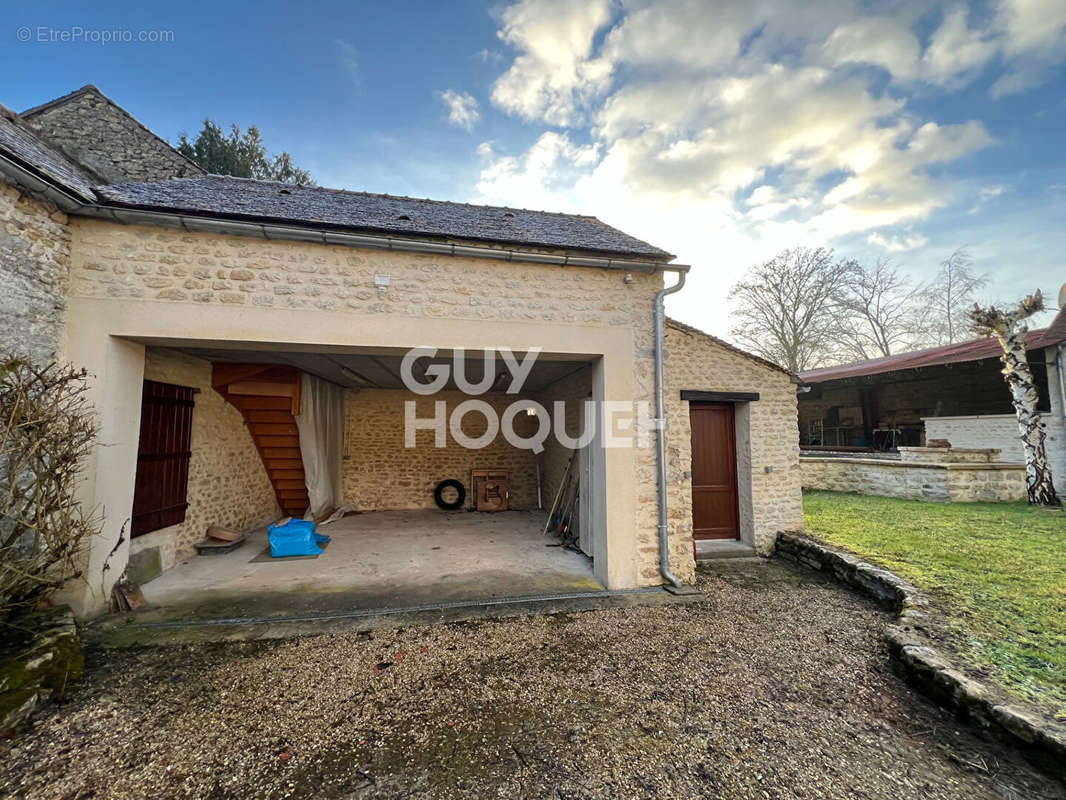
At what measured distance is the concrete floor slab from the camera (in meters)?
3.91

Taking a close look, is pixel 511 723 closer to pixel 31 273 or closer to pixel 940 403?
pixel 31 273

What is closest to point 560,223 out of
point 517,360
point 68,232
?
point 517,360

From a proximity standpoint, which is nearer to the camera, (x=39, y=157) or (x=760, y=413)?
(x=39, y=157)

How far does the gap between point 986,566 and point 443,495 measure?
352 inches

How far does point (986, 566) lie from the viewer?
453 centimetres

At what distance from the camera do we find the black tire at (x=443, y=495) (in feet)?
29.4

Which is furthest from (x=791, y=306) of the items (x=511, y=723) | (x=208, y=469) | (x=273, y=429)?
(x=208, y=469)

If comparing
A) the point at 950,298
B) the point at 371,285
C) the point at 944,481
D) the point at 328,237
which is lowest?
the point at 944,481

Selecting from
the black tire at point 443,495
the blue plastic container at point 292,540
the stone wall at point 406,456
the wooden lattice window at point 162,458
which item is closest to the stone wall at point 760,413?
the stone wall at point 406,456

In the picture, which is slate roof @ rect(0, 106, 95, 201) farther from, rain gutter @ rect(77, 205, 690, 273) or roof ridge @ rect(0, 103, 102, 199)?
rain gutter @ rect(77, 205, 690, 273)

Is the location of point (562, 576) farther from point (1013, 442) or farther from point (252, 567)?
point (1013, 442)

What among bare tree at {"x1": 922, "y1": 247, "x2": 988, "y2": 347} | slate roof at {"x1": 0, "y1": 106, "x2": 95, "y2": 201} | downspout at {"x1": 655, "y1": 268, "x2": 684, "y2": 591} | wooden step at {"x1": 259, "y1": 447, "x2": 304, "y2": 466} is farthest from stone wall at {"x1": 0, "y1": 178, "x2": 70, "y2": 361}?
bare tree at {"x1": 922, "y1": 247, "x2": 988, "y2": 347}

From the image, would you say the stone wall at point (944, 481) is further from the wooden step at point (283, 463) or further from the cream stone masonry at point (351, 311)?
the wooden step at point (283, 463)

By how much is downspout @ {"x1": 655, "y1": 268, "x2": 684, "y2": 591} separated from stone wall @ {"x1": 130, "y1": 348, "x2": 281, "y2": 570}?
20.0 feet
